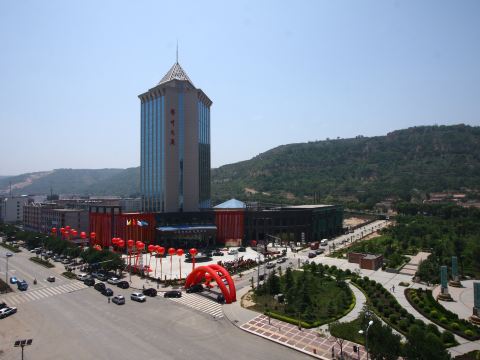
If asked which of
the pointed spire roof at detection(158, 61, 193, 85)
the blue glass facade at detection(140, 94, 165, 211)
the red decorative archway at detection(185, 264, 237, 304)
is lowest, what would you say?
the red decorative archway at detection(185, 264, 237, 304)

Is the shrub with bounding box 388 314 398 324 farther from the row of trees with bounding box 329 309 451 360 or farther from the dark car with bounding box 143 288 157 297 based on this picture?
the dark car with bounding box 143 288 157 297

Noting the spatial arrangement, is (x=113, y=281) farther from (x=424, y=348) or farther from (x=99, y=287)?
(x=424, y=348)

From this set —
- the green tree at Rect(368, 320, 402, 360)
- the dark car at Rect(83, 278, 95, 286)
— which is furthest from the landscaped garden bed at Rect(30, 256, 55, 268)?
the green tree at Rect(368, 320, 402, 360)

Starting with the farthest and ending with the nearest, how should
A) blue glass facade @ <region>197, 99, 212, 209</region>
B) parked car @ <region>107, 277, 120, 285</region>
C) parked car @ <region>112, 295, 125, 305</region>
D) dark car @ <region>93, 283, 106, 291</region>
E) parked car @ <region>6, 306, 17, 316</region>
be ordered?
blue glass facade @ <region>197, 99, 212, 209</region>, parked car @ <region>107, 277, 120, 285</region>, dark car @ <region>93, 283, 106, 291</region>, parked car @ <region>112, 295, 125, 305</region>, parked car @ <region>6, 306, 17, 316</region>

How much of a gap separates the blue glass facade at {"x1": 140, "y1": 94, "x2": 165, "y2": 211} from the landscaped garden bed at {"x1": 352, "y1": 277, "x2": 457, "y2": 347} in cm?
5629

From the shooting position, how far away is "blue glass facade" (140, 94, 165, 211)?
305 feet

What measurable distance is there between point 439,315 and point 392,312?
512 centimetres

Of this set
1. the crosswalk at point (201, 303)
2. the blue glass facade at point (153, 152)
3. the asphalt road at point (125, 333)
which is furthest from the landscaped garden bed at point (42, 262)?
the crosswalk at point (201, 303)

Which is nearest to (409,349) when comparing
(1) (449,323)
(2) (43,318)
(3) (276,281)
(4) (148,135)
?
(1) (449,323)

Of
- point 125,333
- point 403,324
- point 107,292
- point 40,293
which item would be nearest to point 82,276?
point 40,293

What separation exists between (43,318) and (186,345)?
1935 centimetres

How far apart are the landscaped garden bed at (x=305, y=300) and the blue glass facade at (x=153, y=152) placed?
48672 mm

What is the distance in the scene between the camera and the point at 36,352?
32844 mm

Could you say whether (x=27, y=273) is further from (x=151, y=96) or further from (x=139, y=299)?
(x=151, y=96)
